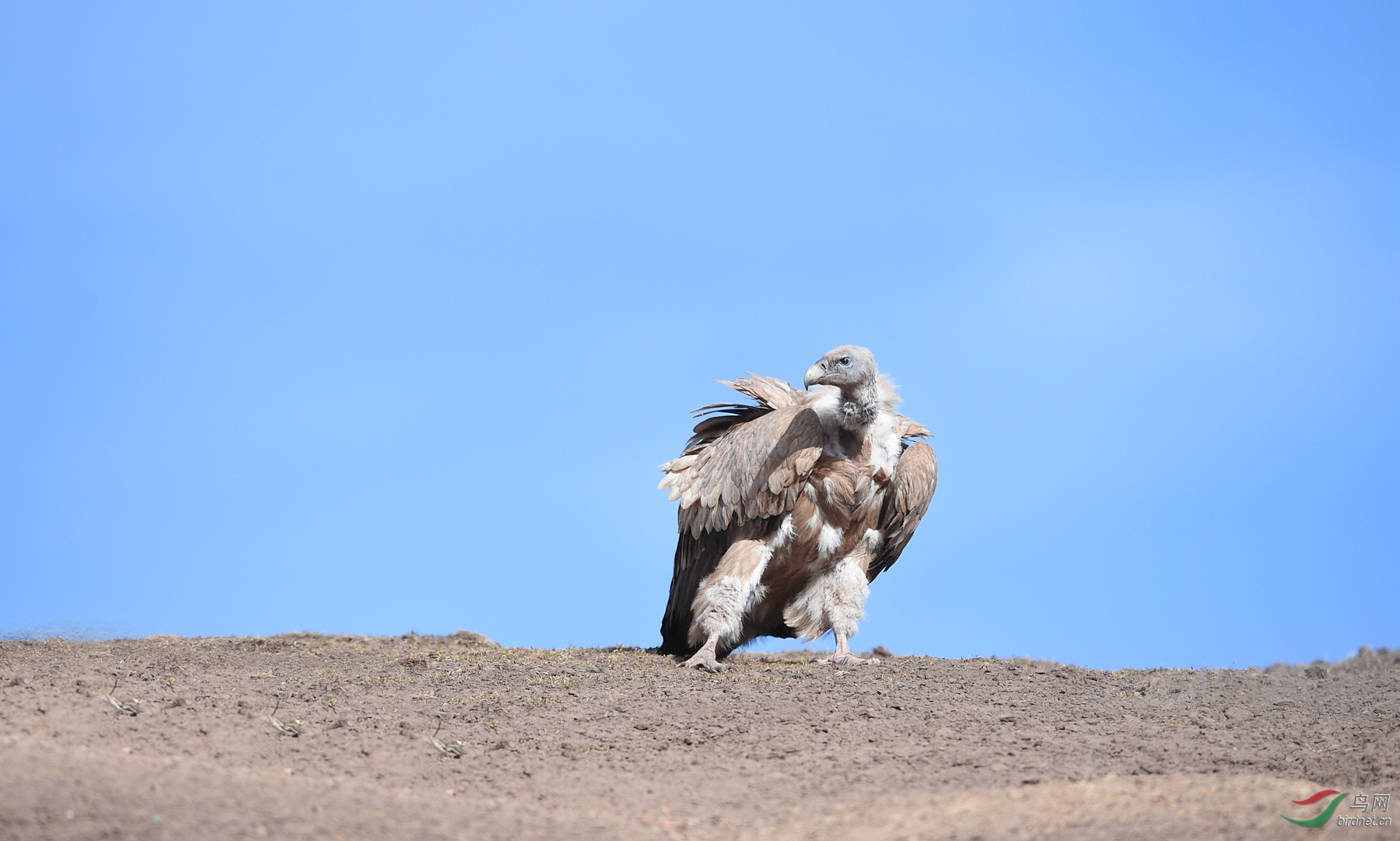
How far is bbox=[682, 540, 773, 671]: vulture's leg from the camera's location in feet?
36.7

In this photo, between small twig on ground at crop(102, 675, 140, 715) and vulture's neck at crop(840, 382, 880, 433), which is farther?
vulture's neck at crop(840, 382, 880, 433)

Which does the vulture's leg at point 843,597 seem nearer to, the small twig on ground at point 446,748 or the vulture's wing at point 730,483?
the vulture's wing at point 730,483

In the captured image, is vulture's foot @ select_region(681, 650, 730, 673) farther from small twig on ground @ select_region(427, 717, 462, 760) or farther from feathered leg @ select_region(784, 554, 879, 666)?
small twig on ground @ select_region(427, 717, 462, 760)

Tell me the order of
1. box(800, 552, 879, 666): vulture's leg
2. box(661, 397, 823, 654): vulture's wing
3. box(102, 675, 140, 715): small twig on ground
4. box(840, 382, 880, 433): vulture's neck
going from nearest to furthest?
box(102, 675, 140, 715): small twig on ground → box(661, 397, 823, 654): vulture's wing → box(840, 382, 880, 433): vulture's neck → box(800, 552, 879, 666): vulture's leg

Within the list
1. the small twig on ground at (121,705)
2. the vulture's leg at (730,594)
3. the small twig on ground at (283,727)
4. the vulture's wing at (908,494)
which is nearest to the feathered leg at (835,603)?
the vulture's wing at (908,494)

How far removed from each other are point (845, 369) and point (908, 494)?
1.62 m

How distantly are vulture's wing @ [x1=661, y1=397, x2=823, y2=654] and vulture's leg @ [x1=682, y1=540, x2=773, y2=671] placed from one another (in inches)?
8.3

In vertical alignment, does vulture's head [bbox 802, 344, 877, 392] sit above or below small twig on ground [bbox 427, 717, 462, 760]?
above

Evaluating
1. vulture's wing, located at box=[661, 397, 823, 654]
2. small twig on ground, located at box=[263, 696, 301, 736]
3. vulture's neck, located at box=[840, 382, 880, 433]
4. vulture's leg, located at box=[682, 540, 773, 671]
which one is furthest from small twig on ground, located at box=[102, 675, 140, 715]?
vulture's neck, located at box=[840, 382, 880, 433]

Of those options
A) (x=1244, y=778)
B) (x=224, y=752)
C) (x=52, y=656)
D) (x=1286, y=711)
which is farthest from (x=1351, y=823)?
(x=52, y=656)

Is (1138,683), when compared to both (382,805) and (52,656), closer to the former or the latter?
(382,805)

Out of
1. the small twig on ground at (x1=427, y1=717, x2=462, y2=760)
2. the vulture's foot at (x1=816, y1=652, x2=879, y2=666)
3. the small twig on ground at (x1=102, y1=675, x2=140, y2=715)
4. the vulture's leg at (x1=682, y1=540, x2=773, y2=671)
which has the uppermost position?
the vulture's leg at (x1=682, y1=540, x2=773, y2=671)

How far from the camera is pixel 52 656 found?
11430 millimetres

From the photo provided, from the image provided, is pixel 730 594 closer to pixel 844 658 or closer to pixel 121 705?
pixel 844 658
